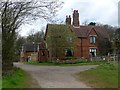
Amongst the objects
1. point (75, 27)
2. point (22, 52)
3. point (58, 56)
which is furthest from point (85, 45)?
point (22, 52)

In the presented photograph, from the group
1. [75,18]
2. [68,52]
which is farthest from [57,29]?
[75,18]

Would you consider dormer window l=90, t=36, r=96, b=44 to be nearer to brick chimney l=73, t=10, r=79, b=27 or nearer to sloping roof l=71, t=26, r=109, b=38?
sloping roof l=71, t=26, r=109, b=38

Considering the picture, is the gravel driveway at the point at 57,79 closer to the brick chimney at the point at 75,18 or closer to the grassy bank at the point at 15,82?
the grassy bank at the point at 15,82

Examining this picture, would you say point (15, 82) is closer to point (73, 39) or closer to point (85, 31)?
point (73, 39)

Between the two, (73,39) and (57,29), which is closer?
(57,29)

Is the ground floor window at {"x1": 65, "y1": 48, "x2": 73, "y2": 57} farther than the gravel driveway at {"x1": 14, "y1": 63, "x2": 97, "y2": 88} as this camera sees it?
Yes

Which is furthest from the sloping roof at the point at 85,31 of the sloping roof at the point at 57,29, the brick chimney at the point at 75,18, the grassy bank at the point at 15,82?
the grassy bank at the point at 15,82

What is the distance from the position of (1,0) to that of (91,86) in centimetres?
1195

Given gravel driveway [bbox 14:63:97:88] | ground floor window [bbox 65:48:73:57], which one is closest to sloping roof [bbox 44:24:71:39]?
ground floor window [bbox 65:48:73:57]

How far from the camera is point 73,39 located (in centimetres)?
5353

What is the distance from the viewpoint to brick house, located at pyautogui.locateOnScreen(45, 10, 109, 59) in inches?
1993

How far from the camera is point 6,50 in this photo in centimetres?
2605

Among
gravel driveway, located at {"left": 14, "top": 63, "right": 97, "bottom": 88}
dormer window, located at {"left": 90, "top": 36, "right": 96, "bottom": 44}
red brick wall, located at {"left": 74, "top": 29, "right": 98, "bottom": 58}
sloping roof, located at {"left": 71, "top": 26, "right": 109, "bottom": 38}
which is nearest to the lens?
gravel driveway, located at {"left": 14, "top": 63, "right": 97, "bottom": 88}

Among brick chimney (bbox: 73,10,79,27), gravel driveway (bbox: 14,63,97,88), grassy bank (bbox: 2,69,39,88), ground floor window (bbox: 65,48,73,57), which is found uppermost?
brick chimney (bbox: 73,10,79,27)
